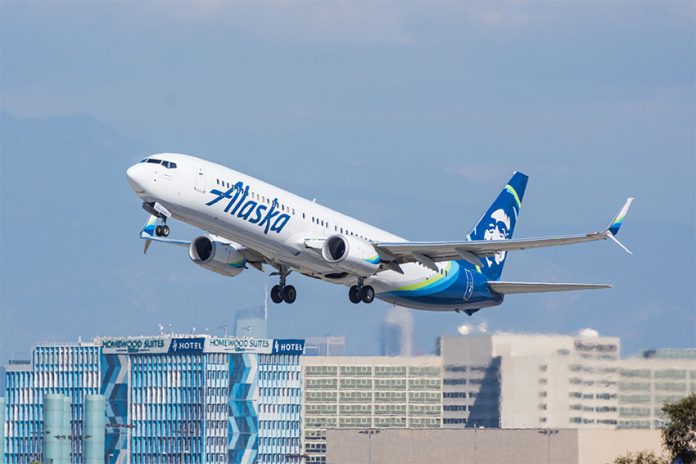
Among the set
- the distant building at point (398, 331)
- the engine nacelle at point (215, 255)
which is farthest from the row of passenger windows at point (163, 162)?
the distant building at point (398, 331)

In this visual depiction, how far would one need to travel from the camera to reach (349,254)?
74.9m

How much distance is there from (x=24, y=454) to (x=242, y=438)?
23446mm

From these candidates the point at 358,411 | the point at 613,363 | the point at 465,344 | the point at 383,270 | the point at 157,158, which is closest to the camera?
the point at 157,158

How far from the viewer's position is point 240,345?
19400cm

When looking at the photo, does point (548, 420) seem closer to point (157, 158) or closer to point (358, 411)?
point (157, 158)

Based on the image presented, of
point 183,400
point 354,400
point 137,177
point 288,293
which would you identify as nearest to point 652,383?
point 288,293

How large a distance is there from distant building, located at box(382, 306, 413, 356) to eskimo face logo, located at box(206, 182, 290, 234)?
5916 centimetres

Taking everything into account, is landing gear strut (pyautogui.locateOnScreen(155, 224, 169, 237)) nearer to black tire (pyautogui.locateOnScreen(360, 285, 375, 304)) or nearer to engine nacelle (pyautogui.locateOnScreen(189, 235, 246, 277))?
engine nacelle (pyautogui.locateOnScreen(189, 235, 246, 277))

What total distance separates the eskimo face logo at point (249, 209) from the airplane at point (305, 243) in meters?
0.04

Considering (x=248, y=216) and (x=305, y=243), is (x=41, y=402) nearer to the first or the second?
(x=305, y=243)

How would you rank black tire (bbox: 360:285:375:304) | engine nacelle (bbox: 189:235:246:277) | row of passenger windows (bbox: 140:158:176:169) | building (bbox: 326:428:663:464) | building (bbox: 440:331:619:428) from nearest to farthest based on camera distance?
1. row of passenger windows (bbox: 140:158:176:169)
2. engine nacelle (bbox: 189:235:246:277)
3. black tire (bbox: 360:285:375:304)
4. building (bbox: 440:331:619:428)
5. building (bbox: 326:428:663:464)

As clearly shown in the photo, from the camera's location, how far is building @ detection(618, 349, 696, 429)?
324 feet

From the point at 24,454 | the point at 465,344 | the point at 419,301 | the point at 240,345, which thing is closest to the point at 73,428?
the point at 24,454

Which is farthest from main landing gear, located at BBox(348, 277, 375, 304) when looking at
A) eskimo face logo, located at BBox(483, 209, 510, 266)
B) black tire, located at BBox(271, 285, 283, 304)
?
eskimo face logo, located at BBox(483, 209, 510, 266)
